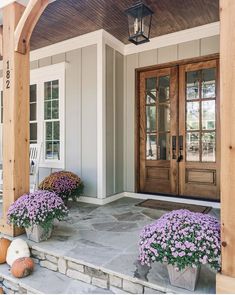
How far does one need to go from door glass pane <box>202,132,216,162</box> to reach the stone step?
2707mm

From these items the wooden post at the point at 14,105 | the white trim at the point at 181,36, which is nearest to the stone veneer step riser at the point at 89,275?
the wooden post at the point at 14,105

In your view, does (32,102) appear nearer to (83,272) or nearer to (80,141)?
(80,141)

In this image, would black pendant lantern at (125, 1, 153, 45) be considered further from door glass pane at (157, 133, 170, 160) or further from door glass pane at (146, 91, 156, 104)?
door glass pane at (157, 133, 170, 160)

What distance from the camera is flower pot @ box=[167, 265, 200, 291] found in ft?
5.70

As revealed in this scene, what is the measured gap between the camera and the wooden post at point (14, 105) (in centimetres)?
274

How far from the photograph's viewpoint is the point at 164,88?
434 centimetres

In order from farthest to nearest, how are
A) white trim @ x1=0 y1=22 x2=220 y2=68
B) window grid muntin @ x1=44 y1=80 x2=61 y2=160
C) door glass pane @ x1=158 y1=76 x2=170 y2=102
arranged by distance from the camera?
window grid muntin @ x1=44 y1=80 x2=61 y2=160, door glass pane @ x1=158 y1=76 x2=170 y2=102, white trim @ x1=0 y1=22 x2=220 y2=68

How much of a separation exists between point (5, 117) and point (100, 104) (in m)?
1.61

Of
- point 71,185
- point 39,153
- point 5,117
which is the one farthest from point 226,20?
point 39,153

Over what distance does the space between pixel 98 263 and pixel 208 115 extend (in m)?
2.90

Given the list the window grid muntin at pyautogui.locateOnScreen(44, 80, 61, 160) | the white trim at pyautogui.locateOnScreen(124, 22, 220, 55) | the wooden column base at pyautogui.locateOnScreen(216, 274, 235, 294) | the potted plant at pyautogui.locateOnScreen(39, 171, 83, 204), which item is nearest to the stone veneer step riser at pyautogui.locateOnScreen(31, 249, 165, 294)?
the wooden column base at pyautogui.locateOnScreen(216, 274, 235, 294)

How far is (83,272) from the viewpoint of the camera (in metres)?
2.13

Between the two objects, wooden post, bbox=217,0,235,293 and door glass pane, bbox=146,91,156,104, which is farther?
door glass pane, bbox=146,91,156,104

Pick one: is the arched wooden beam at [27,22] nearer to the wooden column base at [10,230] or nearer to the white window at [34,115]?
the wooden column base at [10,230]
